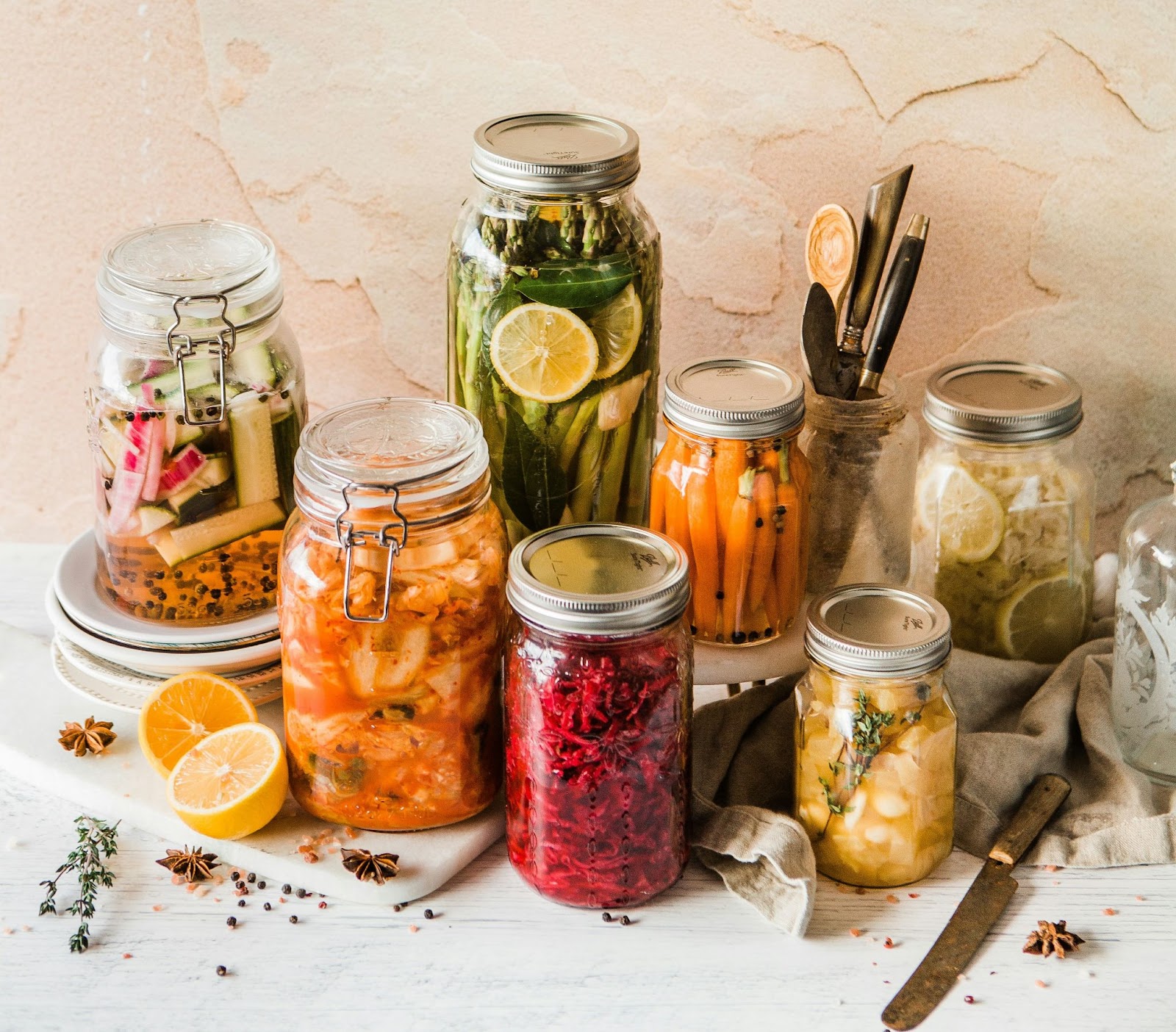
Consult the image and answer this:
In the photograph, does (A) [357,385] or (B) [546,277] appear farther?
(A) [357,385]

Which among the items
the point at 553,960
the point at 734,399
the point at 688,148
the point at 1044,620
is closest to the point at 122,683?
the point at 553,960

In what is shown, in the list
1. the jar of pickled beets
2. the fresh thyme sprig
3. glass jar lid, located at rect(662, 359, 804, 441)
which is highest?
glass jar lid, located at rect(662, 359, 804, 441)

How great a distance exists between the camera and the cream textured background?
1.29m

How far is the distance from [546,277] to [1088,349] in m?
0.61

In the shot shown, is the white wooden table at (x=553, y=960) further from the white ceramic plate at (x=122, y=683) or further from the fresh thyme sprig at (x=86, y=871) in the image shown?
the white ceramic plate at (x=122, y=683)

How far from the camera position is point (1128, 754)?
1210 mm

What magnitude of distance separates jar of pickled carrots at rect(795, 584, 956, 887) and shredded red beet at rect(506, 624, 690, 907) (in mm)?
105

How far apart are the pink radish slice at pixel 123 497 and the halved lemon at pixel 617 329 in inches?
16.4

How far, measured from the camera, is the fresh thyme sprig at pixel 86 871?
1.05 m

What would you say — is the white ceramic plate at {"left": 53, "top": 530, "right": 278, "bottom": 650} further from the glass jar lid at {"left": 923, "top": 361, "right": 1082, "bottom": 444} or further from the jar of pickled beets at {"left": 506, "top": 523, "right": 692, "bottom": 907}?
the glass jar lid at {"left": 923, "top": 361, "right": 1082, "bottom": 444}

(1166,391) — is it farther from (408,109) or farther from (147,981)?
(147,981)

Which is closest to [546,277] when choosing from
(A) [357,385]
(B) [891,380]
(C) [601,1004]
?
(B) [891,380]

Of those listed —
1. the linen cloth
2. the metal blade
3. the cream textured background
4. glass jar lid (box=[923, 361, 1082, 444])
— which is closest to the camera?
the metal blade

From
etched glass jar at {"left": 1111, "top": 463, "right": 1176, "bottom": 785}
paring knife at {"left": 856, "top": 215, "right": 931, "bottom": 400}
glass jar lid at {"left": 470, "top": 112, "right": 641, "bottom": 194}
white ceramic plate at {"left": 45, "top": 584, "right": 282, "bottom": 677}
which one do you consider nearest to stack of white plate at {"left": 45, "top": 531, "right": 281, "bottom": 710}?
white ceramic plate at {"left": 45, "top": 584, "right": 282, "bottom": 677}
